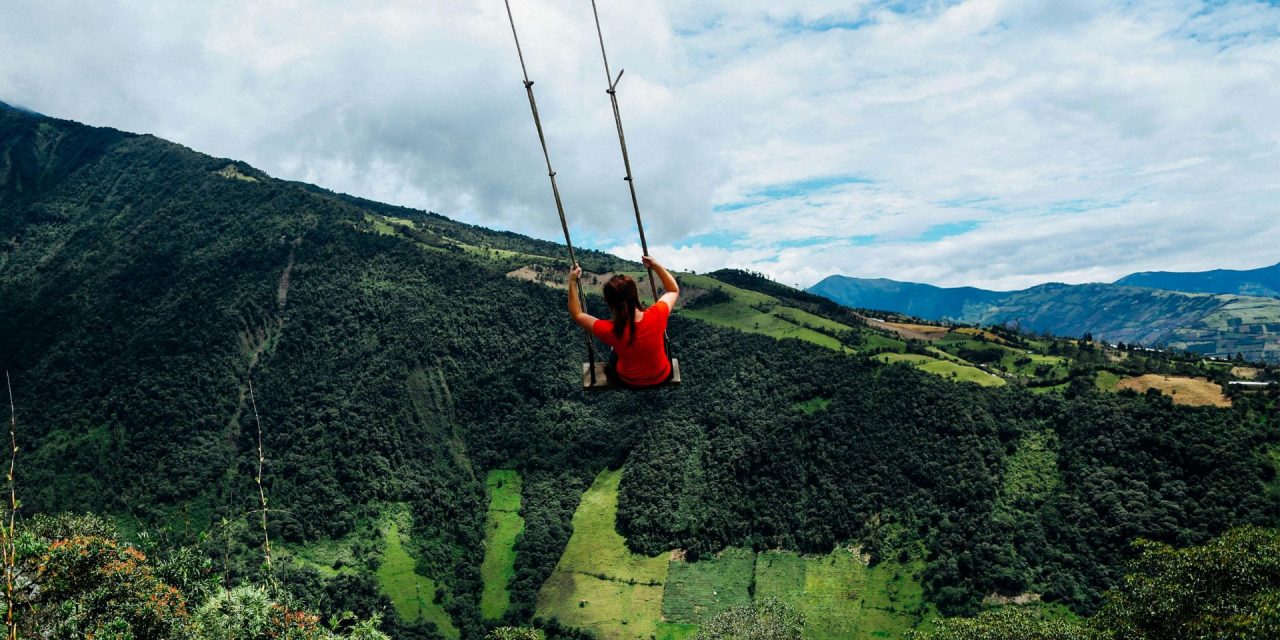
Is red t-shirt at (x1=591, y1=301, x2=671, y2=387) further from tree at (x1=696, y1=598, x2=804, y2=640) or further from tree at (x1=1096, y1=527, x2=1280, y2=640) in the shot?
tree at (x1=696, y1=598, x2=804, y2=640)

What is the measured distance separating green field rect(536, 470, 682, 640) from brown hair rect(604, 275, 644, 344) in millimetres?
85003

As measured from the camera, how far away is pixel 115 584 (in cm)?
2500

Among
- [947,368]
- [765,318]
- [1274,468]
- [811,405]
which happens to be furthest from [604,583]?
[1274,468]

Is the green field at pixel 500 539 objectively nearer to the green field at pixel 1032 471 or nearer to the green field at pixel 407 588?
the green field at pixel 407 588

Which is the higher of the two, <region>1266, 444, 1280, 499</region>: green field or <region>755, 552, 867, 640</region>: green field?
<region>1266, 444, 1280, 499</region>: green field

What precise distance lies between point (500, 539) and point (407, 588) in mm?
17416

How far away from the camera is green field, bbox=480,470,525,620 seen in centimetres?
10519

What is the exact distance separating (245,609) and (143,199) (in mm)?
220676

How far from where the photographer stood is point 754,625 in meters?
57.4

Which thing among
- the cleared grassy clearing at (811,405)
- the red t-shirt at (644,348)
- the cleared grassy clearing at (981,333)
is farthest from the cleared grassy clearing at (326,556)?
the cleared grassy clearing at (981,333)

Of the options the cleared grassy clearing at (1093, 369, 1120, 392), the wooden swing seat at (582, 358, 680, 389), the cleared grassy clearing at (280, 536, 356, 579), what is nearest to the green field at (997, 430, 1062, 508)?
the cleared grassy clearing at (1093, 369, 1120, 392)

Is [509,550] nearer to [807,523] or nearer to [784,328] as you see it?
[807,523]

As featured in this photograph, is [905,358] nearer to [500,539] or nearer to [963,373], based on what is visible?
[963,373]

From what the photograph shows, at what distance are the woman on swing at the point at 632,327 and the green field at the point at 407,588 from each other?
100 meters
